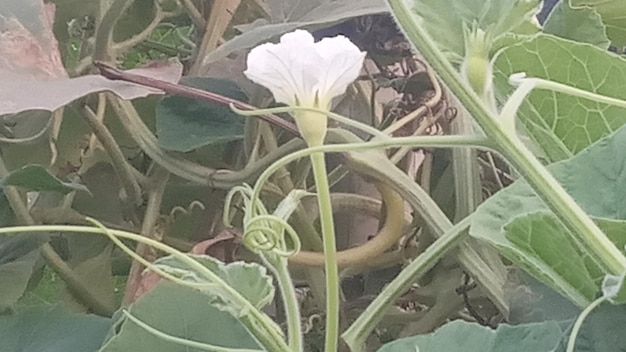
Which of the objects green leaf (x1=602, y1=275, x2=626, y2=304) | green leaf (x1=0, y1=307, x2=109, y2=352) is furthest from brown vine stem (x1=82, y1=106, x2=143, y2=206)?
green leaf (x1=602, y1=275, x2=626, y2=304)

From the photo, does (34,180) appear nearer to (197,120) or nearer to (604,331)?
(197,120)

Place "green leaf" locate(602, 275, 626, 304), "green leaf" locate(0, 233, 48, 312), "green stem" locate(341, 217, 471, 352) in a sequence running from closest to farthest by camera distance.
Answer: "green leaf" locate(602, 275, 626, 304) < "green stem" locate(341, 217, 471, 352) < "green leaf" locate(0, 233, 48, 312)

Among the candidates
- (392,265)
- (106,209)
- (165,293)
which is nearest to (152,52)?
(106,209)

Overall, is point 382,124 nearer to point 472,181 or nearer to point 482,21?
point 472,181

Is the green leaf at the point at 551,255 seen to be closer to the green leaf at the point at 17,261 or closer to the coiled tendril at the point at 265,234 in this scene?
the coiled tendril at the point at 265,234

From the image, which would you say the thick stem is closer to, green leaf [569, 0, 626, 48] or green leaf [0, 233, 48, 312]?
green leaf [0, 233, 48, 312]
